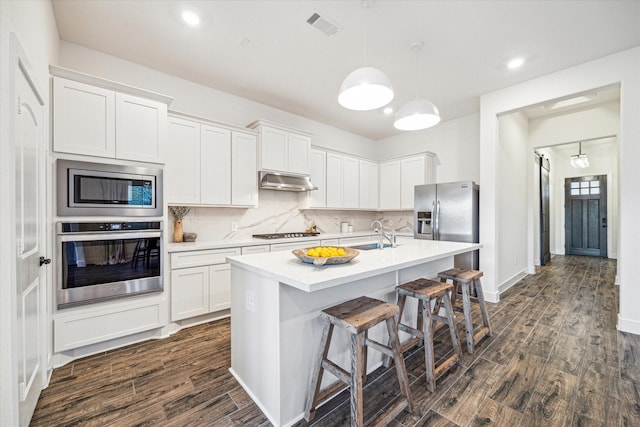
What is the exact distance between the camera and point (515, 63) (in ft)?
10.0

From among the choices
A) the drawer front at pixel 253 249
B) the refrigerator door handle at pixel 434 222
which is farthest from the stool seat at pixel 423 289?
the refrigerator door handle at pixel 434 222

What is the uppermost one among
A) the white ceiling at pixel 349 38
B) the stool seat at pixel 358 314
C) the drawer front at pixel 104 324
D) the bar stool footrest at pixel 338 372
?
the white ceiling at pixel 349 38

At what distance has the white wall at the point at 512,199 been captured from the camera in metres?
4.09

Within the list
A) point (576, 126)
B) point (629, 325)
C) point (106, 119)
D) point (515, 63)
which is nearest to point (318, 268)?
point (106, 119)

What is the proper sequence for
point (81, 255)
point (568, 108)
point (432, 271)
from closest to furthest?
point (81, 255) < point (432, 271) < point (568, 108)

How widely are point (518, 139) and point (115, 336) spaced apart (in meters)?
6.42

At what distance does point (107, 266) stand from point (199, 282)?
0.86m

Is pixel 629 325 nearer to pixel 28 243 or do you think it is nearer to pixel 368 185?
pixel 368 185

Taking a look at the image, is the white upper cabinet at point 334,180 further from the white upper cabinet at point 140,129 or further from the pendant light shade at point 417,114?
the white upper cabinet at point 140,129

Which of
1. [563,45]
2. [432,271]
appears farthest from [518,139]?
[432,271]

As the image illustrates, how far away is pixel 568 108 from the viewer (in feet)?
15.2

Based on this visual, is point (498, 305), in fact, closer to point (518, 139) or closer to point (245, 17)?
point (518, 139)

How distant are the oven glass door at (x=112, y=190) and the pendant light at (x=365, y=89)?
79.6 inches

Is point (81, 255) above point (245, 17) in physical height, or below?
below
